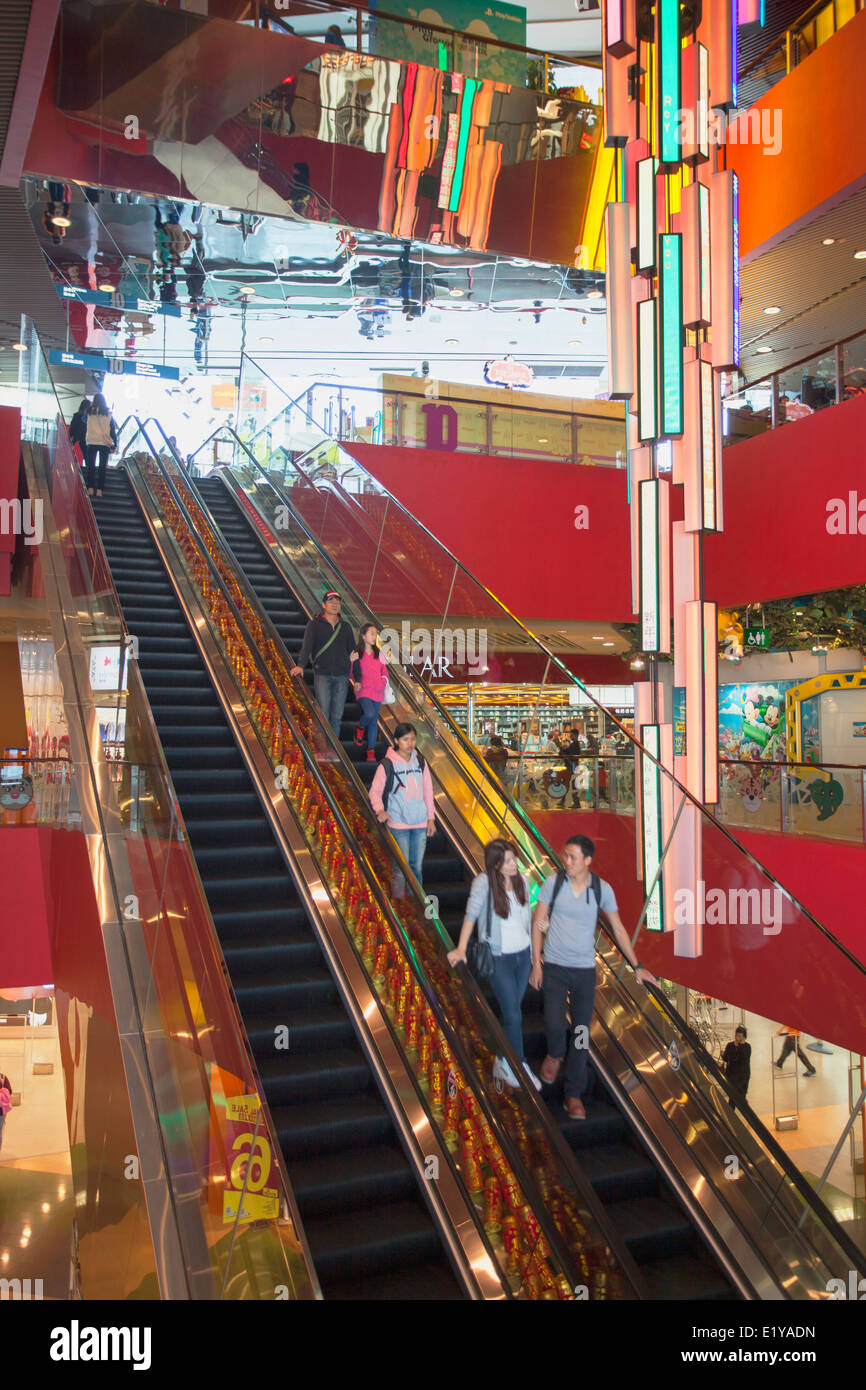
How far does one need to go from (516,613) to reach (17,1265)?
438 inches

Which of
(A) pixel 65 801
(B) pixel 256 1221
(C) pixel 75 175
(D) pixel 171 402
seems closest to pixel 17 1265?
(A) pixel 65 801

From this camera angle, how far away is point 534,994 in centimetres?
664

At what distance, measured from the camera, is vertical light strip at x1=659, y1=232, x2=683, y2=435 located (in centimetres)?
807

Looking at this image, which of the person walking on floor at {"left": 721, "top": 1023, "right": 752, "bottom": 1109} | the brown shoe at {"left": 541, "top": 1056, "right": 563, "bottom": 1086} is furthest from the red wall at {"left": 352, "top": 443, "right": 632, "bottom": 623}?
the brown shoe at {"left": 541, "top": 1056, "right": 563, "bottom": 1086}

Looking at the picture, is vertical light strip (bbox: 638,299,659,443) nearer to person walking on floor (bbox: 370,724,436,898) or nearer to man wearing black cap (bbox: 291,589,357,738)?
man wearing black cap (bbox: 291,589,357,738)

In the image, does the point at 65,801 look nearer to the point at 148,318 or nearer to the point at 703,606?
the point at 703,606

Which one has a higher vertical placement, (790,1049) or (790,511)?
(790,511)

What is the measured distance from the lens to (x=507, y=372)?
746 inches

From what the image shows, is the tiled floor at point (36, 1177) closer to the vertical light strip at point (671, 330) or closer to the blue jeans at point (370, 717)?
the blue jeans at point (370, 717)

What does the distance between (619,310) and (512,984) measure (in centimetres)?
556

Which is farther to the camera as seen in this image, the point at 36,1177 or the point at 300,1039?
the point at 36,1177

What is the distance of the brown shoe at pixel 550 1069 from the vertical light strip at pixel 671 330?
4.93m

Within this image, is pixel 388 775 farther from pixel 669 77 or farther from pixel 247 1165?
pixel 669 77

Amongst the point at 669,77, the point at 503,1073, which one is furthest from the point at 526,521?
the point at 503,1073
